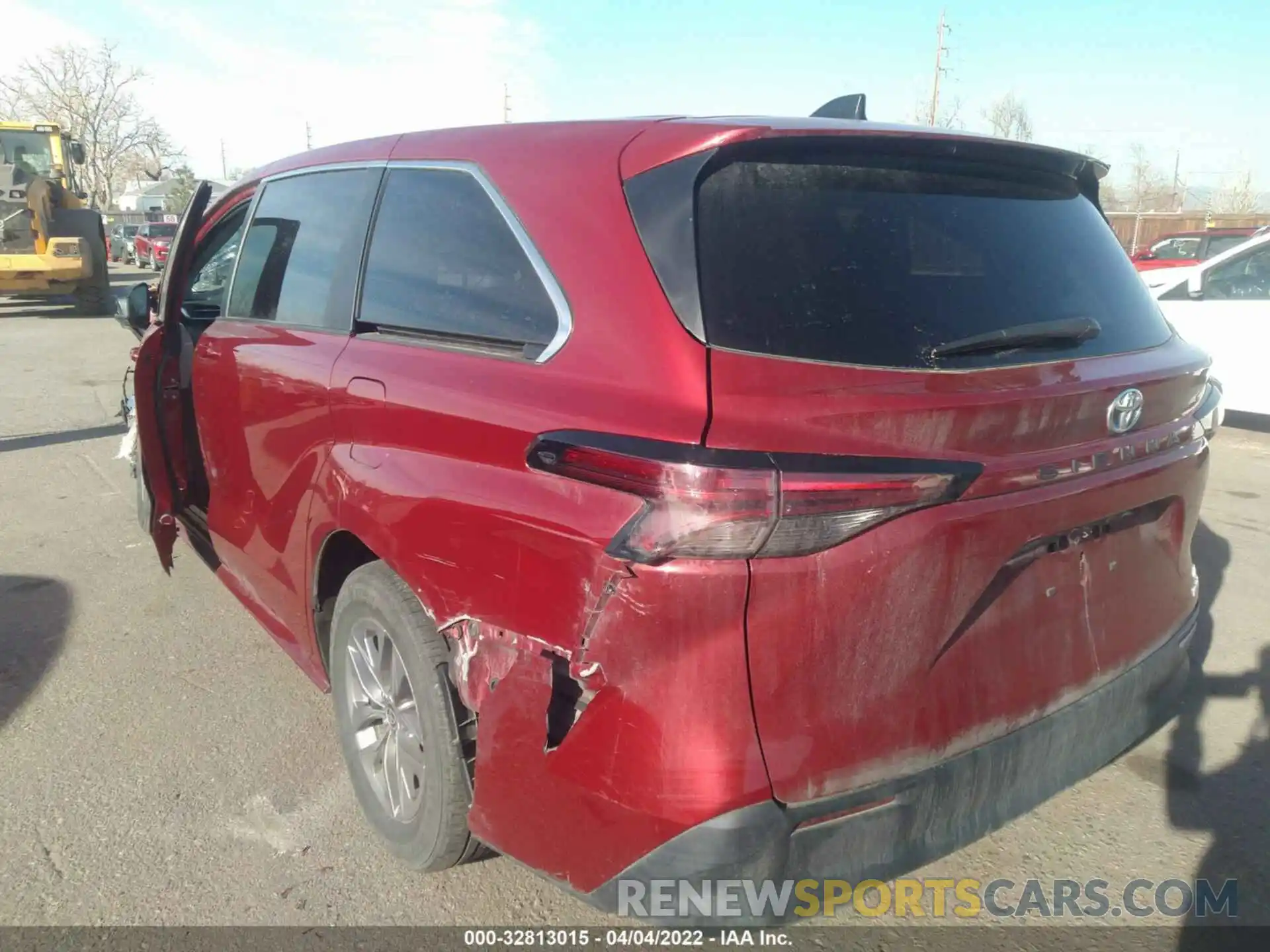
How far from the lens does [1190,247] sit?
16.1 meters

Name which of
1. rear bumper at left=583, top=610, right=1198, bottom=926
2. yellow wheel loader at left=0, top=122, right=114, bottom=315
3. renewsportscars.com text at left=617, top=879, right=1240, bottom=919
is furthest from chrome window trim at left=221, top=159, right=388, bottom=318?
yellow wheel loader at left=0, top=122, right=114, bottom=315

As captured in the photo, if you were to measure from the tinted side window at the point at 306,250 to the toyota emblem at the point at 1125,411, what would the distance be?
201 centimetres

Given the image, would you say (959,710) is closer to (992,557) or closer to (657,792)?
(992,557)

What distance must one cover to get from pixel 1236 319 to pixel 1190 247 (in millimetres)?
9379

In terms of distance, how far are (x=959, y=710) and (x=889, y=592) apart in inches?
14.1

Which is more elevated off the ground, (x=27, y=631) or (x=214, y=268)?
(x=214, y=268)

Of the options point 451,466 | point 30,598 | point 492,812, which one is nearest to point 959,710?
point 492,812

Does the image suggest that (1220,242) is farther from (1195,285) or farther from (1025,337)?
(1025,337)

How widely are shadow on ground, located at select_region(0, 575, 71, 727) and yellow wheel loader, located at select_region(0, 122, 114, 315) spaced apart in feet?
47.1

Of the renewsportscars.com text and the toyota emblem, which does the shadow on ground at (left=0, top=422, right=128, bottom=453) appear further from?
the toyota emblem

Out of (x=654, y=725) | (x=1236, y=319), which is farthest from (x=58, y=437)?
(x=1236, y=319)

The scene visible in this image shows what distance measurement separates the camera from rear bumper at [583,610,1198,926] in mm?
1757

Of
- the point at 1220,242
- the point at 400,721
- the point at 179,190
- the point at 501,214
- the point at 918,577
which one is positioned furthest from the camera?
the point at 179,190

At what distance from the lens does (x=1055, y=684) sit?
2.11 m
